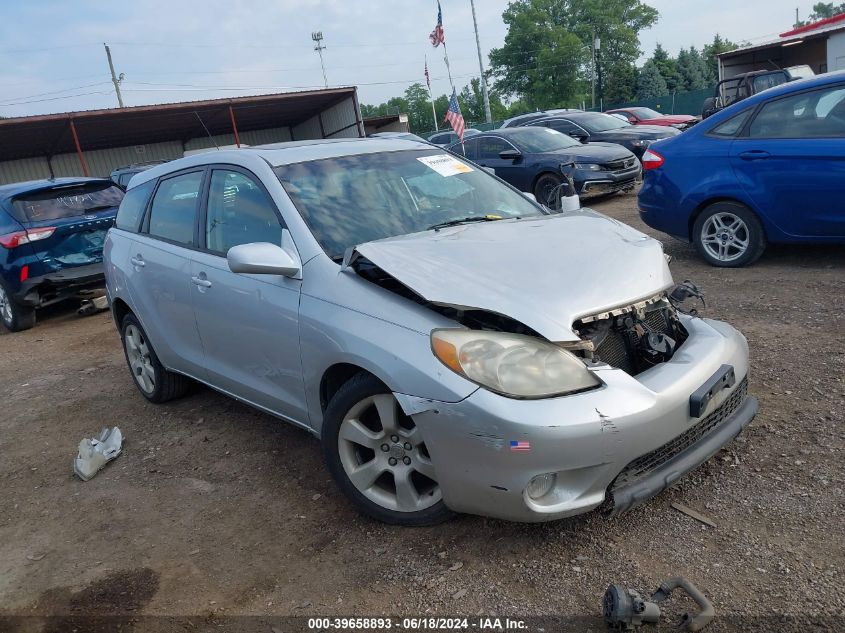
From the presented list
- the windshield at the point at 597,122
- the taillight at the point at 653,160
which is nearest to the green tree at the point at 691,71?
the windshield at the point at 597,122

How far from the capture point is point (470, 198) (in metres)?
3.90

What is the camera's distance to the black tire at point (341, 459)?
280 centimetres

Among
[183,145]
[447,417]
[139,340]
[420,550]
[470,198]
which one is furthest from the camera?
[183,145]

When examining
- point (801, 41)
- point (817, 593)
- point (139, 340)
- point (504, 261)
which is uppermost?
point (801, 41)

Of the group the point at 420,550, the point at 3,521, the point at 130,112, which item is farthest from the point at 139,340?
the point at 130,112

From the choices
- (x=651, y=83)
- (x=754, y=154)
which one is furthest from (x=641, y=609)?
(x=651, y=83)

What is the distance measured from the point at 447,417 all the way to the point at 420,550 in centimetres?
66

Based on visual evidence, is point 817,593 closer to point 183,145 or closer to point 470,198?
point 470,198

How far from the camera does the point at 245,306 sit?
346cm

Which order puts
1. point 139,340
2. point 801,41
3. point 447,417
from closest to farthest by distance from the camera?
1. point 447,417
2. point 139,340
3. point 801,41

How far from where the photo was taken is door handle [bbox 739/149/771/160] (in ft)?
19.0

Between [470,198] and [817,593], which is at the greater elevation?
[470,198]

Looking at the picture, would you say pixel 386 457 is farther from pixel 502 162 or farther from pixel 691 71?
pixel 691 71

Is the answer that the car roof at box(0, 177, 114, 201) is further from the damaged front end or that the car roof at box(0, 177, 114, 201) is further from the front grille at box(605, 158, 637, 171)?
the front grille at box(605, 158, 637, 171)
